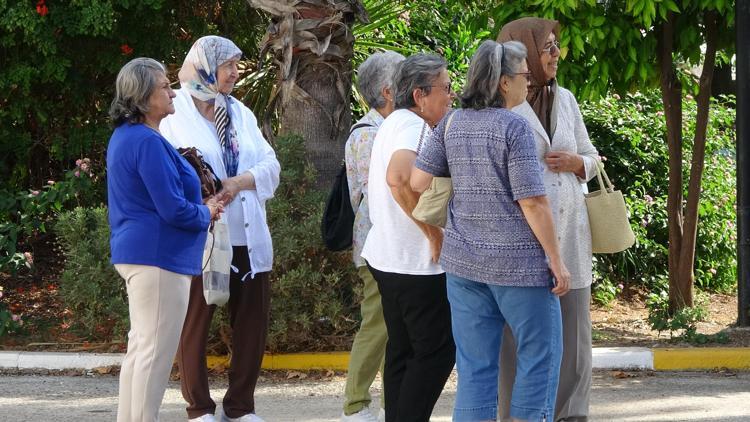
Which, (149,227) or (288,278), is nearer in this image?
(149,227)

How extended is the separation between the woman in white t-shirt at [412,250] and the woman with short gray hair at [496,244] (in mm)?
311

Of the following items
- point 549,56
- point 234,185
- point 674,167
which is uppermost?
point 549,56

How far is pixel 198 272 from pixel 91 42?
528 cm

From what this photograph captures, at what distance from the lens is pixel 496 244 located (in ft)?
13.8

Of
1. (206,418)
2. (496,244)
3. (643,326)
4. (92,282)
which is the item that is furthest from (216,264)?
(643,326)

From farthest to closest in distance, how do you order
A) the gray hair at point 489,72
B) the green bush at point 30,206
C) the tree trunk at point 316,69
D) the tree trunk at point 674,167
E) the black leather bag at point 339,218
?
the tree trunk at point 674,167 → the green bush at point 30,206 → the tree trunk at point 316,69 → the black leather bag at point 339,218 → the gray hair at point 489,72

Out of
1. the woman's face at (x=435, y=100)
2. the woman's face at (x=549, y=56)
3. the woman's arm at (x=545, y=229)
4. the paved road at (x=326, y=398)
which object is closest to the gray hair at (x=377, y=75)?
the woman's face at (x=435, y=100)

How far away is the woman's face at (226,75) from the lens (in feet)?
18.0

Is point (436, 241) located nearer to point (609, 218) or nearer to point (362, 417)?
point (609, 218)

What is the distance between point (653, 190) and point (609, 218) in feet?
21.9

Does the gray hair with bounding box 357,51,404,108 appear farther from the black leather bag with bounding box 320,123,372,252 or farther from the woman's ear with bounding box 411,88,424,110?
the woman's ear with bounding box 411,88,424,110

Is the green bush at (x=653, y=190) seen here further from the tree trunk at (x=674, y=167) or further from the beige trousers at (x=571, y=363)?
the beige trousers at (x=571, y=363)

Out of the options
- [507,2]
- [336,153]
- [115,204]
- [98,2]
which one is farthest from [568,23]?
[115,204]

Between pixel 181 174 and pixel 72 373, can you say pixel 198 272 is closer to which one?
pixel 181 174
